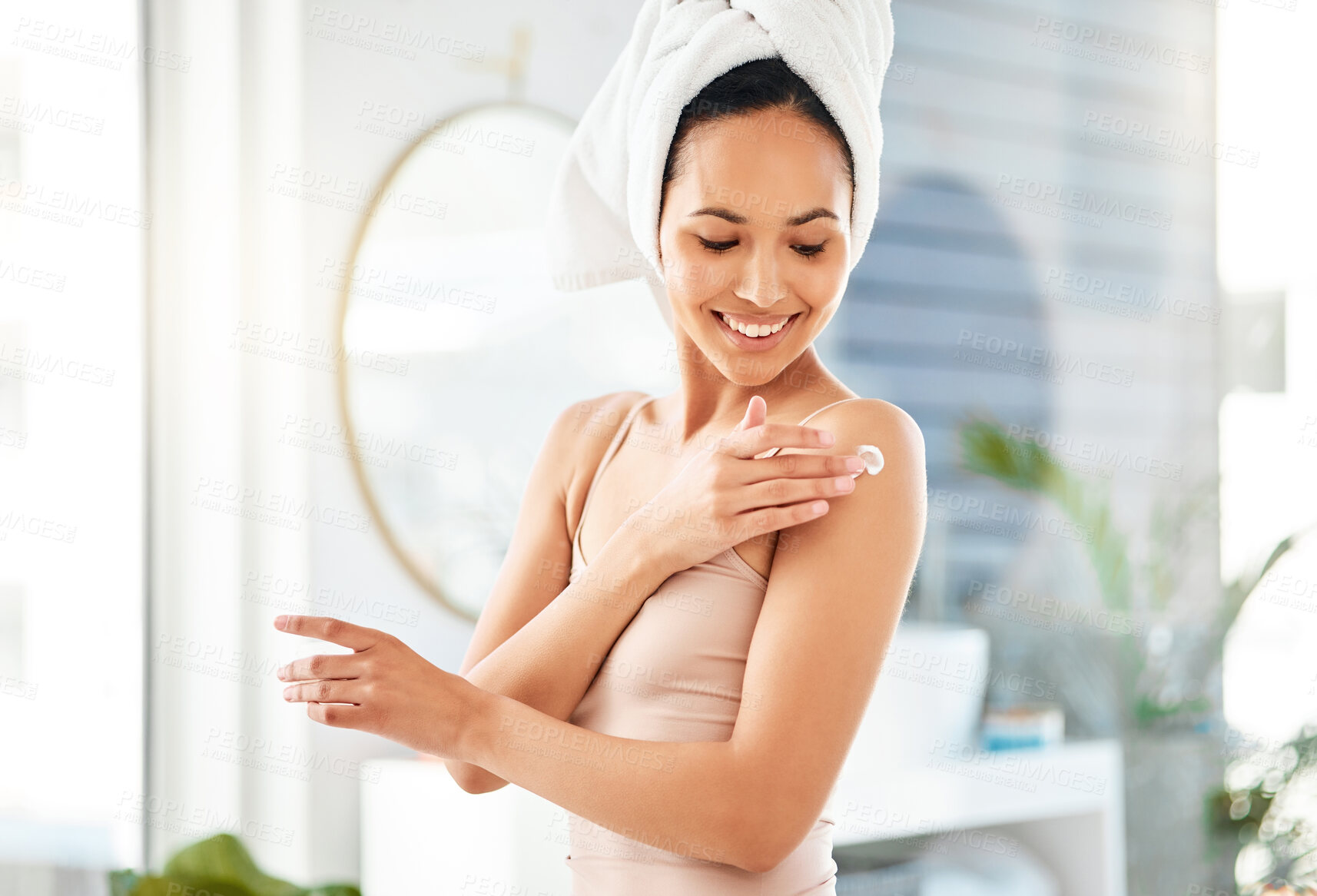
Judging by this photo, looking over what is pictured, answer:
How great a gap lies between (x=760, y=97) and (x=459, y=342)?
4.57ft

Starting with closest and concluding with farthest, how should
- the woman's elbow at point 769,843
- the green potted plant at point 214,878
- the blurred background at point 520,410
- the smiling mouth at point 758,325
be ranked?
the woman's elbow at point 769,843
the smiling mouth at point 758,325
the green potted plant at point 214,878
the blurred background at point 520,410

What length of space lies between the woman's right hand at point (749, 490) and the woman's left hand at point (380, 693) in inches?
8.1

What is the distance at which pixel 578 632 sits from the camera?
0.94 metres

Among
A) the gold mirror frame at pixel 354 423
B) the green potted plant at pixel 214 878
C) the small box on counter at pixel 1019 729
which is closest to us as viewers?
the green potted plant at pixel 214 878

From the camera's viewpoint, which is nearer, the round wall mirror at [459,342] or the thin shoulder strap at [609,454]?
the thin shoulder strap at [609,454]

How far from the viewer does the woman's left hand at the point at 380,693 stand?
87 cm

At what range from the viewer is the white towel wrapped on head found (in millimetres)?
880

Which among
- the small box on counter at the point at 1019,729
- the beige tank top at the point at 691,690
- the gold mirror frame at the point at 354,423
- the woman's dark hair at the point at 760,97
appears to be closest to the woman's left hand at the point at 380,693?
the beige tank top at the point at 691,690

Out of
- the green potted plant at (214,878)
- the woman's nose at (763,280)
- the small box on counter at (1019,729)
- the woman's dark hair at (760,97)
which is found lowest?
the green potted plant at (214,878)

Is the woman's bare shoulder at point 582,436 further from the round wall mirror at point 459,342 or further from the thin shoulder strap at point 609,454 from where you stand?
the round wall mirror at point 459,342

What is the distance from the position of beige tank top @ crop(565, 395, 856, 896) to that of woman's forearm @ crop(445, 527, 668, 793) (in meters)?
0.02

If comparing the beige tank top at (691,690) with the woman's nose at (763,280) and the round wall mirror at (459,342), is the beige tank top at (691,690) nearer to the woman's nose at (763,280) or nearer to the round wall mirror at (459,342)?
the woman's nose at (763,280)

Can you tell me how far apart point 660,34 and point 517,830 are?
4.31 ft

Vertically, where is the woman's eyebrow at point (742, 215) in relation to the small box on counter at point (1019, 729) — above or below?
above
